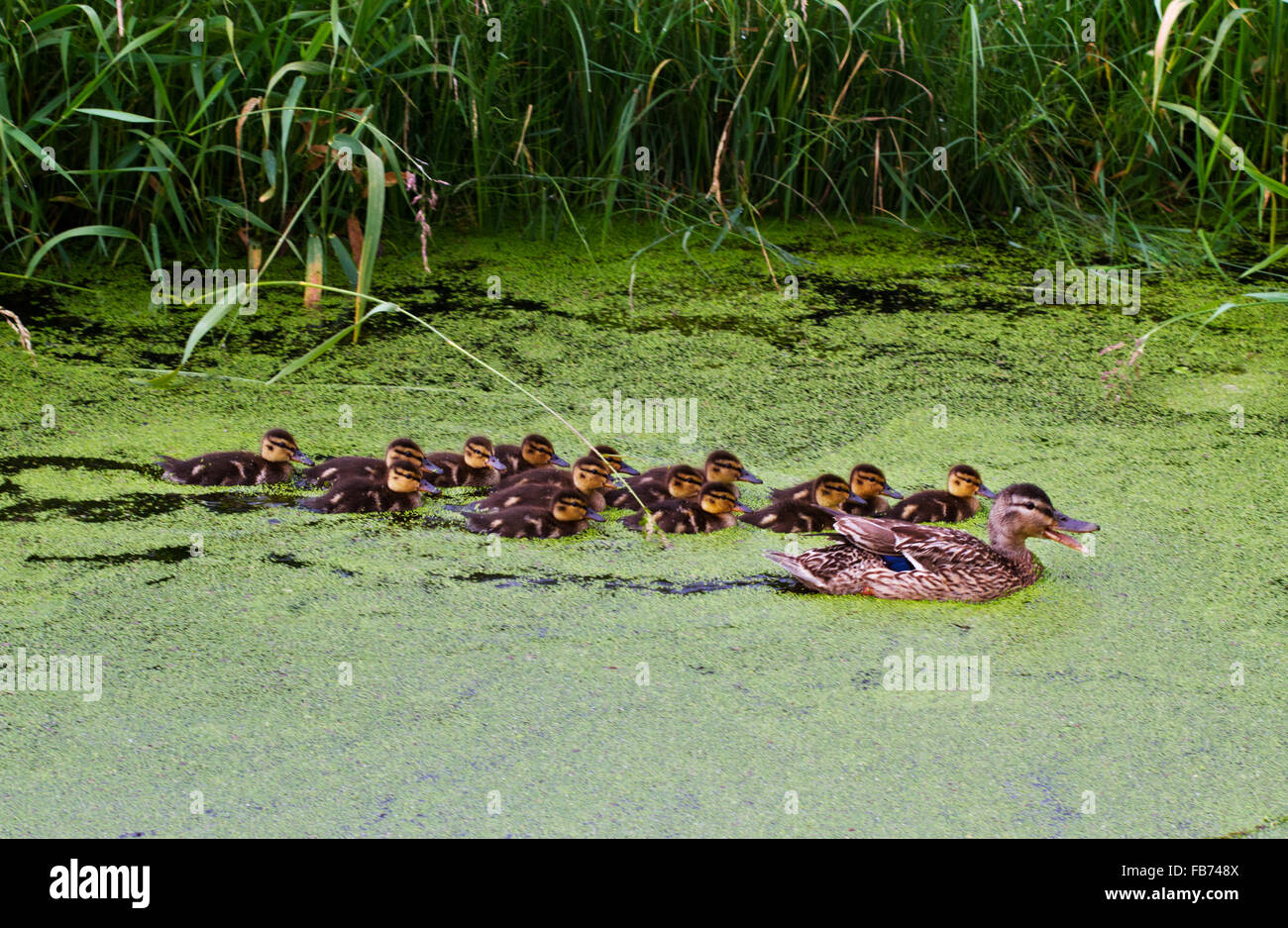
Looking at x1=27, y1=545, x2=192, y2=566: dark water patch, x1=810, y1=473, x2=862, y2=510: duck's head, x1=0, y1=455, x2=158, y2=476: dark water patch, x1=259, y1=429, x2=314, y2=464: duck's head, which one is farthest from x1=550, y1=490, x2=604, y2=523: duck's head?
x1=0, y1=455, x2=158, y2=476: dark water patch

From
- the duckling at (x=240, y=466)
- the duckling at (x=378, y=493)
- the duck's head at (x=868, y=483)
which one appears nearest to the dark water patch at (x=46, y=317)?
the duckling at (x=240, y=466)

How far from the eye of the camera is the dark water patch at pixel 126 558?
2.83 meters

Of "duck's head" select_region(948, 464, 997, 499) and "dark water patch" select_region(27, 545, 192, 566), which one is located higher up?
"duck's head" select_region(948, 464, 997, 499)

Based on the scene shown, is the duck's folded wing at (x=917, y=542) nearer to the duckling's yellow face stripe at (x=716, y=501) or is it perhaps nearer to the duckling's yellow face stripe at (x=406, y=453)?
the duckling's yellow face stripe at (x=716, y=501)

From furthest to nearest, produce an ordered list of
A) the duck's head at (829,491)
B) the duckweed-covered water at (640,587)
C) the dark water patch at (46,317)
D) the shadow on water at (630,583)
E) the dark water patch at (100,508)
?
1. the dark water patch at (46,317)
2. the duck's head at (829,491)
3. the dark water patch at (100,508)
4. the shadow on water at (630,583)
5. the duckweed-covered water at (640,587)

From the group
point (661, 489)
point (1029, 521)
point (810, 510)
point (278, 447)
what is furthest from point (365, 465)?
point (1029, 521)

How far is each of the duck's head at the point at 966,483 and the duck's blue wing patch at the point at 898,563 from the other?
391mm

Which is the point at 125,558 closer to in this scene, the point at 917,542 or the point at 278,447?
the point at 278,447

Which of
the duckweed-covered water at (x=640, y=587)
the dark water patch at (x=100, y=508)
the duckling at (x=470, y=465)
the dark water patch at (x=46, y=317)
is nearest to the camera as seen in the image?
the duckweed-covered water at (x=640, y=587)

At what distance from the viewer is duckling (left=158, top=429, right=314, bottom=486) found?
10.4 ft

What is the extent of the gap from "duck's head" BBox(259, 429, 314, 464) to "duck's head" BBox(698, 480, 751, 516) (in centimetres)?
87

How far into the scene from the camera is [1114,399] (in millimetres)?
3668

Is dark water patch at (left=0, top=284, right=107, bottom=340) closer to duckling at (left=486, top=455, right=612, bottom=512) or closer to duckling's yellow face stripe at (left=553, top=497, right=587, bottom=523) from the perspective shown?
duckling at (left=486, top=455, right=612, bottom=512)

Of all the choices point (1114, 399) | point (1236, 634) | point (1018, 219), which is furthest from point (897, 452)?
point (1018, 219)
